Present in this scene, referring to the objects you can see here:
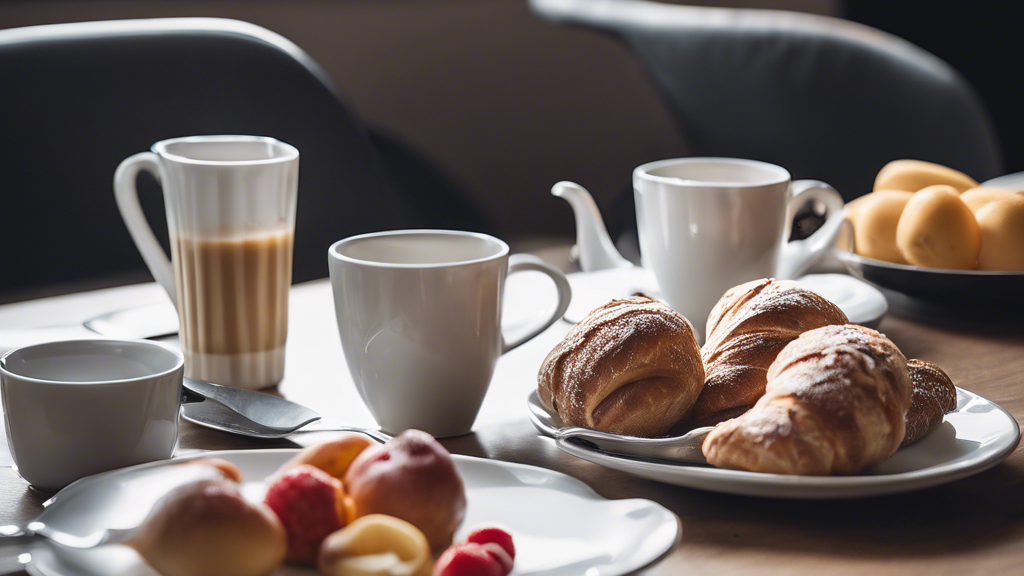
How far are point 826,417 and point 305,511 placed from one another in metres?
0.24

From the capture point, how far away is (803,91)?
6.66 feet

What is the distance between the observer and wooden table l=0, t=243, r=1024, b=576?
44 centimetres

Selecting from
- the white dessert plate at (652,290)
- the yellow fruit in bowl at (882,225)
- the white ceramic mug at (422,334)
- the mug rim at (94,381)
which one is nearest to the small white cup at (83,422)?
the mug rim at (94,381)

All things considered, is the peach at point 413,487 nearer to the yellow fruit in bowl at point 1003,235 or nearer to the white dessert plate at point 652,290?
the white dessert plate at point 652,290

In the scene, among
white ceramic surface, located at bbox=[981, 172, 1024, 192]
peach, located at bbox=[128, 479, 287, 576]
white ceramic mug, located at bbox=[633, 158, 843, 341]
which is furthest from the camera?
white ceramic surface, located at bbox=[981, 172, 1024, 192]

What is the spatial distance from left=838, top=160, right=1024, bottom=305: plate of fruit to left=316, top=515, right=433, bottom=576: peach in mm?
597

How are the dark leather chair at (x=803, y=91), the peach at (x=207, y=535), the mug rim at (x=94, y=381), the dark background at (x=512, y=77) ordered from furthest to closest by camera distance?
1. the dark background at (x=512, y=77)
2. the dark leather chair at (x=803, y=91)
3. the mug rim at (x=94, y=381)
4. the peach at (x=207, y=535)

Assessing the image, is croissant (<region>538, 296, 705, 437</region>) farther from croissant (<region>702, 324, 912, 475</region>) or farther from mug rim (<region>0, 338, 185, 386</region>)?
mug rim (<region>0, 338, 185, 386</region>)

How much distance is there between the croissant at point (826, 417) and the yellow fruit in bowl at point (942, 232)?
0.40 m

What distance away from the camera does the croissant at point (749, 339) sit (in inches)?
22.3

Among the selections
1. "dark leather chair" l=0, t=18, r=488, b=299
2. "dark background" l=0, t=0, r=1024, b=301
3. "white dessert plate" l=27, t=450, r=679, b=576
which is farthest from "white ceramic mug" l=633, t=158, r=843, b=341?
"dark background" l=0, t=0, r=1024, b=301

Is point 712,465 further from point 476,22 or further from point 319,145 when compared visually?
point 476,22

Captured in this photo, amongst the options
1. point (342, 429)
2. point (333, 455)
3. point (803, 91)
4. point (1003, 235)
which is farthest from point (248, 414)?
point (803, 91)

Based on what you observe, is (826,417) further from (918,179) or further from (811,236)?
(918,179)
